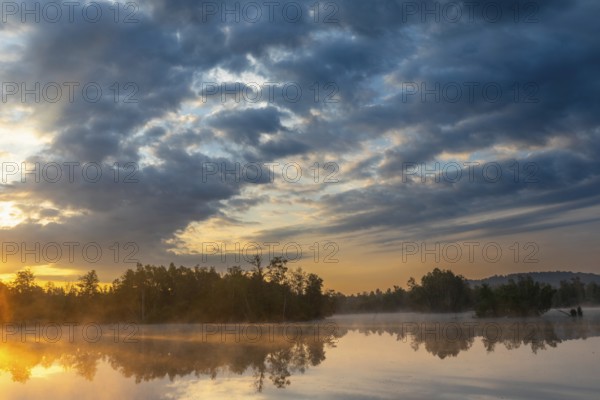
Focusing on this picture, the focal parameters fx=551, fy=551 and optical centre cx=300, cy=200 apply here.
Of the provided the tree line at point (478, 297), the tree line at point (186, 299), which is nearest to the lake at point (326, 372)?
the tree line at point (478, 297)

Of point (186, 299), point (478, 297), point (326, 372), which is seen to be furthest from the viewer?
point (186, 299)

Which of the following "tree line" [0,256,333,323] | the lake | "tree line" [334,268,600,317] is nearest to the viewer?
the lake

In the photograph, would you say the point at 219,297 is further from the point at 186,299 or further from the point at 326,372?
the point at 326,372

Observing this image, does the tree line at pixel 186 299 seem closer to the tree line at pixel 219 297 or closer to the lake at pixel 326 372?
the tree line at pixel 219 297

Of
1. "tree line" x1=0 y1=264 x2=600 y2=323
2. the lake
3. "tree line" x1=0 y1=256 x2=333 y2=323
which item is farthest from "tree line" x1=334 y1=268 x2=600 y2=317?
the lake

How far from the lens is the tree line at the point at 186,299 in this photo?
10038 centimetres

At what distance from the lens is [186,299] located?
110 meters

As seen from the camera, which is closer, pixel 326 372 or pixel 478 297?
pixel 326 372

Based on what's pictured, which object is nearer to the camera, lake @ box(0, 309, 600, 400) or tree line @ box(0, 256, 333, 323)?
lake @ box(0, 309, 600, 400)

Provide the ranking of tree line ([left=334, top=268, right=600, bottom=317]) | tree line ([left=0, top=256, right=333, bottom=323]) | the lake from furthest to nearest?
tree line ([left=0, top=256, right=333, bottom=323]) → tree line ([left=334, top=268, right=600, bottom=317]) → the lake

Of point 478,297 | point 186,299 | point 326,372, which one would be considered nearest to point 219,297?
point 186,299

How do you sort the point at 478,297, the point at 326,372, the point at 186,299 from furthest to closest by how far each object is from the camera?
1. the point at 186,299
2. the point at 478,297
3. the point at 326,372

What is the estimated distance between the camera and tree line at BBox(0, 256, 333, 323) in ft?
329

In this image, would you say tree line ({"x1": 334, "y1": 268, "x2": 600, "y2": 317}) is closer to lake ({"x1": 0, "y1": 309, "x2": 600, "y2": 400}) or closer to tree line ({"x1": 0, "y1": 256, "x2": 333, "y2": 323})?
tree line ({"x1": 0, "y1": 256, "x2": 333, "y2": 323})
